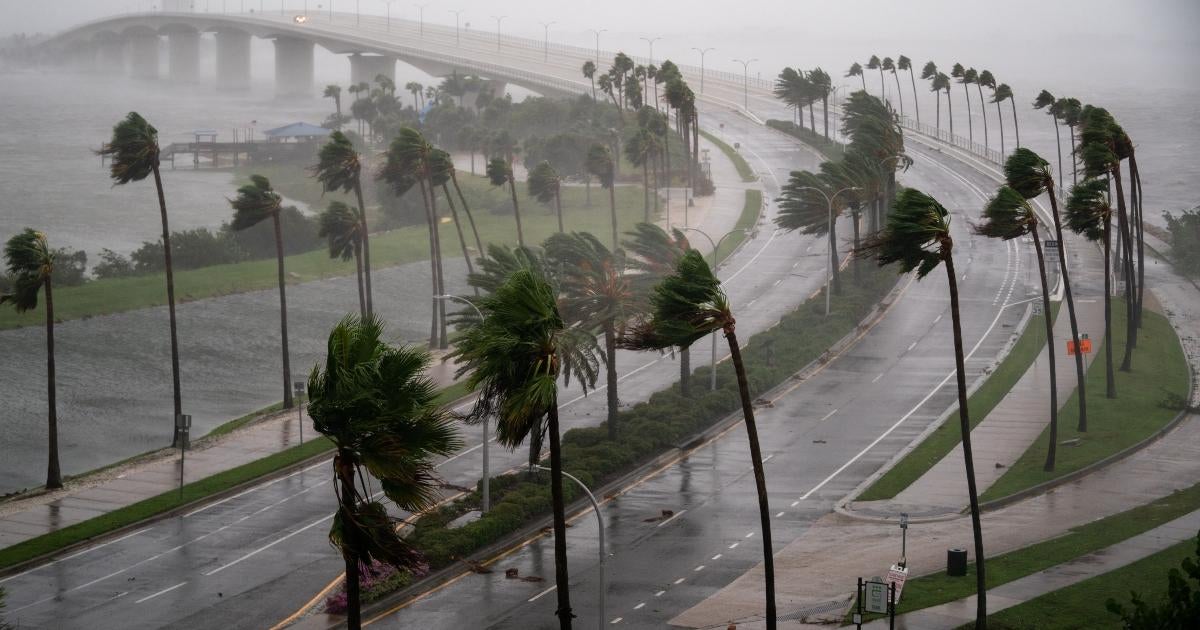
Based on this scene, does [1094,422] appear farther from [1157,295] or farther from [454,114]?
[454,114]

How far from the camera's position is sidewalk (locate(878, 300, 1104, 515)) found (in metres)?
50.4

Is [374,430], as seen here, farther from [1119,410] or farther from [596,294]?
[1119,410]

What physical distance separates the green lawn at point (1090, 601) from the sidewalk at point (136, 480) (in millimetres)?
23765

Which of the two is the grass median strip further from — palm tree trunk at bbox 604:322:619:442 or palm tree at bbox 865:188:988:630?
palm tree trunk at bbox 604:322:619:442

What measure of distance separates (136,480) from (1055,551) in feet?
121

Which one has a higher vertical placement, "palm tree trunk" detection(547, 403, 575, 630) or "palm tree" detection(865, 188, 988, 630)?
"palm tree" detection(865, 188, 988, 630)

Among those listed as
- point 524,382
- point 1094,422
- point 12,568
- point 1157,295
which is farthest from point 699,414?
point 1157,295

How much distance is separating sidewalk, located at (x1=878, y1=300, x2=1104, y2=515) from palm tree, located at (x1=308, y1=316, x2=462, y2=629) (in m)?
28.7

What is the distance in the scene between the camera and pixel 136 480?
5769cm

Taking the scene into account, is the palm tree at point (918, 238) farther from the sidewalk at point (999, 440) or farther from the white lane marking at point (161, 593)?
the white lane marking at point (161, 593)

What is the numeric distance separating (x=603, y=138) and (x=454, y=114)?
29.4m

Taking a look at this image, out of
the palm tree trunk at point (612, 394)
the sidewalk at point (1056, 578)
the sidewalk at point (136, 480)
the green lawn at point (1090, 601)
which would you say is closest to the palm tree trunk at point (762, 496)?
the sidewalk at point (1056, 578)

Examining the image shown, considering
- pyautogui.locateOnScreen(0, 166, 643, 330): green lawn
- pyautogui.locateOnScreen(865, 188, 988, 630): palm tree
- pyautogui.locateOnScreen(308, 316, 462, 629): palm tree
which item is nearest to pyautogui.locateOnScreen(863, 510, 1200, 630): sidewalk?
pyautogui.locateOnScreen(865, 188, 988, 630): palm tree

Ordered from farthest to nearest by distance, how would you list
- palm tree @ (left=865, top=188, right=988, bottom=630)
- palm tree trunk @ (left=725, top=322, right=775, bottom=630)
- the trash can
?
1. the trash can
2. palm tree @ (left=865, top=188, right=988, bottom=630)
3. palm tree trunk @ (left=725, top=322, right=775, bottom=630)
